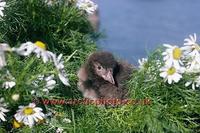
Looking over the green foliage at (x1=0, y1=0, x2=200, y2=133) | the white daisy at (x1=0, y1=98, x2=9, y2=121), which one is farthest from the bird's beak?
the white daisy at (x1=0, y1=98, x2=9, y2=121)

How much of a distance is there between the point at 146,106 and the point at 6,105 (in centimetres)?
78

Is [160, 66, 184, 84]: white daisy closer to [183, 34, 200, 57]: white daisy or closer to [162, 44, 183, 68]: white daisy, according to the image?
[162, 44, 183, 68]: white daisy

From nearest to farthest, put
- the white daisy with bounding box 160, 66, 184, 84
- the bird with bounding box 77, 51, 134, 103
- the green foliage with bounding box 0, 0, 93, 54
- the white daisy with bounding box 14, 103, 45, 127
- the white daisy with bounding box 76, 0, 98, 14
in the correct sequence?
the white daisy with bounding box 14, 103, 45, 127
the white daisy with bounding box 160, 66, 184, 84
the bird with bounding box 77, 51, 134, 103
the green foliage with bounding box 0, 0, 93, 54
the white daisy with bounding box 76, 0, 98, 14

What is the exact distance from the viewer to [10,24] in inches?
172

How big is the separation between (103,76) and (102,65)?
2.7 inches

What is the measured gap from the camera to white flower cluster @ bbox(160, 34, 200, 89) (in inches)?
132

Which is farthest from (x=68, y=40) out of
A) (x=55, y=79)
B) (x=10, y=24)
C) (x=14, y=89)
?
(x=14, y=89)

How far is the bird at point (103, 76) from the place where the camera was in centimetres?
404

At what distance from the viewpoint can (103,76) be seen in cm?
412

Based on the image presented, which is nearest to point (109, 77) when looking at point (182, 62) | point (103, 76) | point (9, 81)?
point (103, 76)

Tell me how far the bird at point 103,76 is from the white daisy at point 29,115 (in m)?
→ 0.73

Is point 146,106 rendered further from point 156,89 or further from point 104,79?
point 104,79

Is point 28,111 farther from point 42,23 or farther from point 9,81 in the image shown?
point 42,23

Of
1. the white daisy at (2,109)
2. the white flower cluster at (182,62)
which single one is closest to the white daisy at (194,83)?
the white flower cluster at (182,62)
